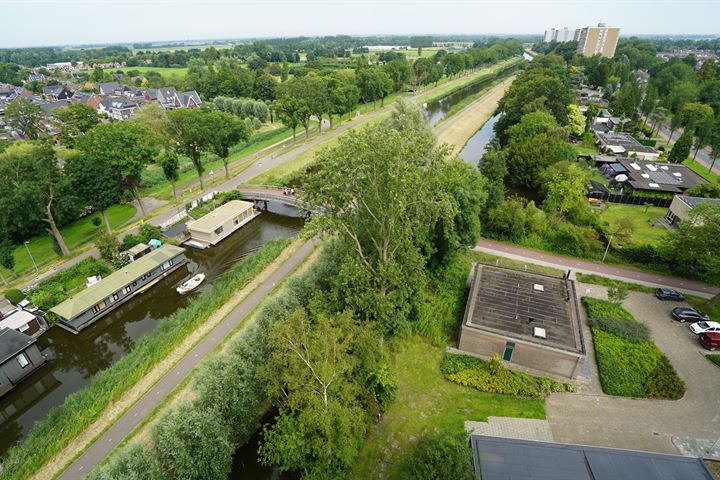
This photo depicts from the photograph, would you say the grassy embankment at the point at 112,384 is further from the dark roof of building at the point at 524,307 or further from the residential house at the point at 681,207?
the residential house at the point at 681,207

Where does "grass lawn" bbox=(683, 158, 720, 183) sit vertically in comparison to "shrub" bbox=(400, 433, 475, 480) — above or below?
below

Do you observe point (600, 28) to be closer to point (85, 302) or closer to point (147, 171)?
point (147, 171)

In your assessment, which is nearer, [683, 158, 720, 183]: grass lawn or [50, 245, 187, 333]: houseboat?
[50, 245, 187, 333]: houseboat

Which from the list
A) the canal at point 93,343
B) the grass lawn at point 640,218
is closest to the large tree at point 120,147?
the canal at point 93,343

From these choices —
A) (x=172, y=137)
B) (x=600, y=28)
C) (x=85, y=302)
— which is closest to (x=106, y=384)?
(x=85, y=302)

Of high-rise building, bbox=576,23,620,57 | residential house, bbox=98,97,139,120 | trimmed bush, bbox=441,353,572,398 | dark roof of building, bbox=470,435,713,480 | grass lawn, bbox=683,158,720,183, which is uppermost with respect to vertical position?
high-rise building, bbox=576,23,620,57

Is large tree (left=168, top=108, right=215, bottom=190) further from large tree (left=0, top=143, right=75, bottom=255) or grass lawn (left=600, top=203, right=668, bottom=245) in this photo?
grass lawn (left=600, top=203, right=668, bottom=245)

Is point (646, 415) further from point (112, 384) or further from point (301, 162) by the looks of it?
point (301, 162)

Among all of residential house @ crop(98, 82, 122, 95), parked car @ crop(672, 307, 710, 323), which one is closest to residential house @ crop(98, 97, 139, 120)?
residential house @ crop(98, 82, 122, 95)
